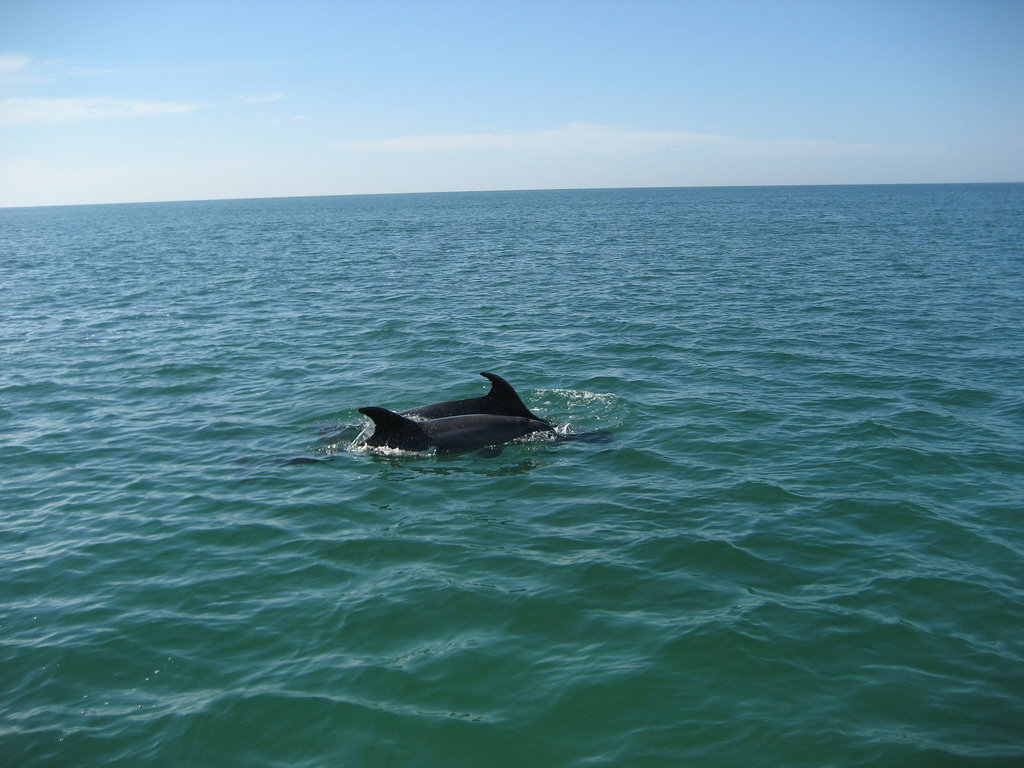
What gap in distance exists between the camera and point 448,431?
550 inches

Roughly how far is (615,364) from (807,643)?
12304 millimetres

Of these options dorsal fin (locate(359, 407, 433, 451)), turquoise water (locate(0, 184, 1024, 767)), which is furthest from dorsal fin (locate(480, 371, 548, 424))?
dorsal fin (locate(359, 407, 433, 451))

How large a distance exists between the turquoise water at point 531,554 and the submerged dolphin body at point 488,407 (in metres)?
0.78

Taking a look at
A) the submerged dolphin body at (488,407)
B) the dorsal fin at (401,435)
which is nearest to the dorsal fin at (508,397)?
the submerged dolphin body at (488,407)

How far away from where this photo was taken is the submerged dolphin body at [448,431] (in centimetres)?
1366

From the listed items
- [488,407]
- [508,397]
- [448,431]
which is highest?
[508,397]

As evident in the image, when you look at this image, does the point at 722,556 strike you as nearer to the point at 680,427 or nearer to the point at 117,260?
the point at 680,427

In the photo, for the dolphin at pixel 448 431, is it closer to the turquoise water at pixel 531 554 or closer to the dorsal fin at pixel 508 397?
the dorsal fin at pixel 508 397

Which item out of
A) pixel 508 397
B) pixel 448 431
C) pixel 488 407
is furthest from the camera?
pixel 488 407

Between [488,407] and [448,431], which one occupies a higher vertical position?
[488,407]

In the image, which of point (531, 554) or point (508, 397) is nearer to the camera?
point (531, 554)

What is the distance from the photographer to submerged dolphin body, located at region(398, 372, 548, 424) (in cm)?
1427

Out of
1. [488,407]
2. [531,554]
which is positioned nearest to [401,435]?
[488,407]

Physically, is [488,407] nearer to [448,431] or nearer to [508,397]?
[508,397]
